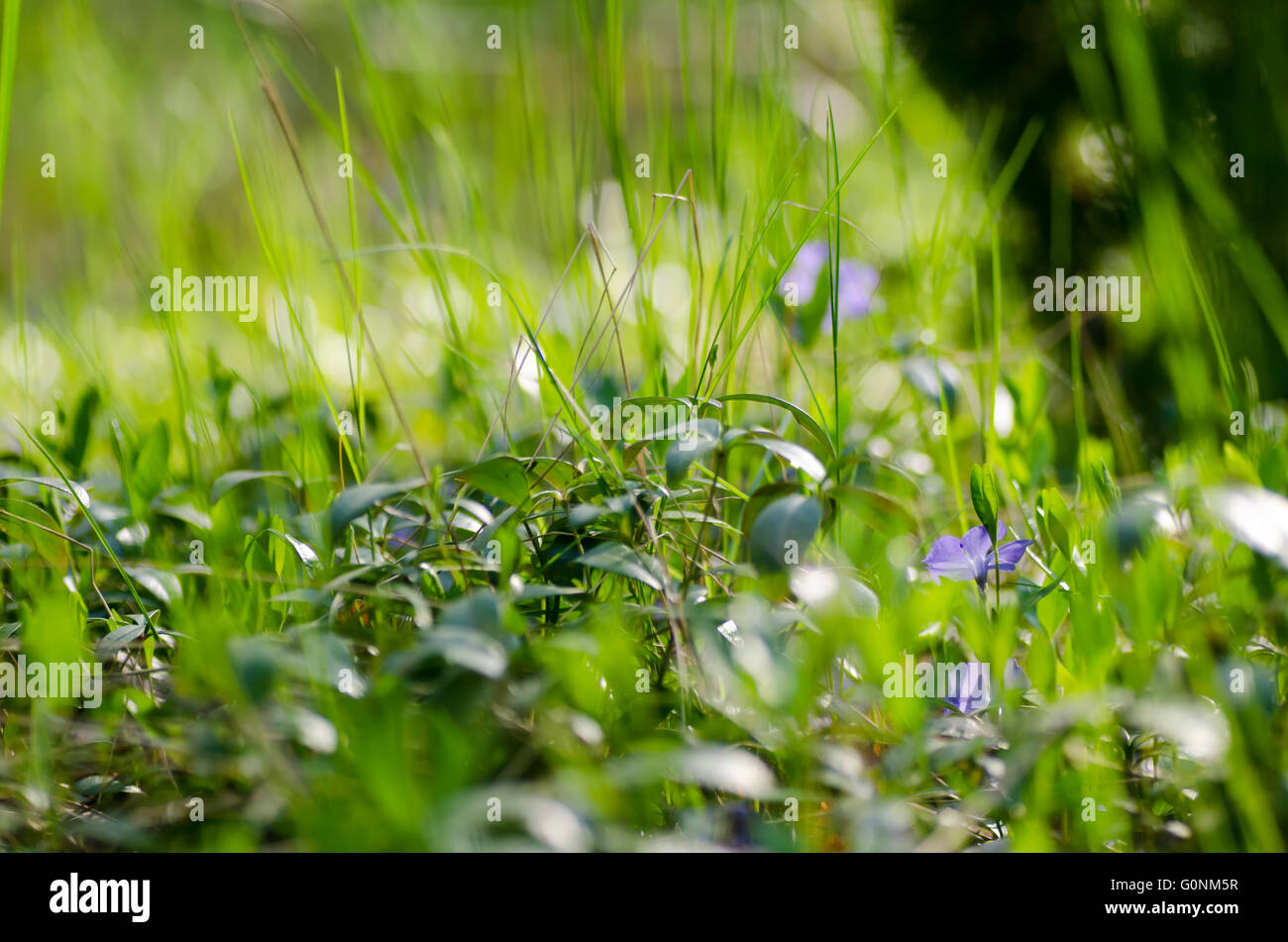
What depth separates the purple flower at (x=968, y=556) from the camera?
0.81 metres

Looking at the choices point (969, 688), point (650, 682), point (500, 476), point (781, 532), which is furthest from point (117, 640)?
point (969, 688)

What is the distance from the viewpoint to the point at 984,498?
75 centimetres

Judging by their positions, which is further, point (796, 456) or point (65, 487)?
point (65, 487)

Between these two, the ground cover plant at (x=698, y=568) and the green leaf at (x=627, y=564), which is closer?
the ground cover plant at (x=698, y=568)

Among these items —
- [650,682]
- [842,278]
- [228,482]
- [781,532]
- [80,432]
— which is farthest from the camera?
[842,278]

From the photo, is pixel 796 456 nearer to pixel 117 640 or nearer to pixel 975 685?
pixel 975 685

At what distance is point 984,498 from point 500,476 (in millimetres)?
403

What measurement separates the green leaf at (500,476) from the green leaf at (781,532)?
0.67 feet

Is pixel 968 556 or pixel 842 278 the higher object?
pixel 842 278

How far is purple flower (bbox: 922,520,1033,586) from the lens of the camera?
2.65 feet

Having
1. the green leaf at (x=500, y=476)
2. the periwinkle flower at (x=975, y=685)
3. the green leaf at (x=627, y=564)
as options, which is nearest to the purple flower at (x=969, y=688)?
the periwinkle flower at (x=975, y=685)

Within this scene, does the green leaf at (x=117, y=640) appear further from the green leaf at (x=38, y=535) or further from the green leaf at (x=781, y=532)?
the green leaf at (x=781, y=532)

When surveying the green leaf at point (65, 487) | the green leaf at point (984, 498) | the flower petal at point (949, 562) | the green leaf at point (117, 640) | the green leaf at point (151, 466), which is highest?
the green leaf at point (151, 466)

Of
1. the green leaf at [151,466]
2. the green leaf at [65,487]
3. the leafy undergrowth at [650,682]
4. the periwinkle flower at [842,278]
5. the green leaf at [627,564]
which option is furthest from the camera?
the periwinkle flower at [842,278]
